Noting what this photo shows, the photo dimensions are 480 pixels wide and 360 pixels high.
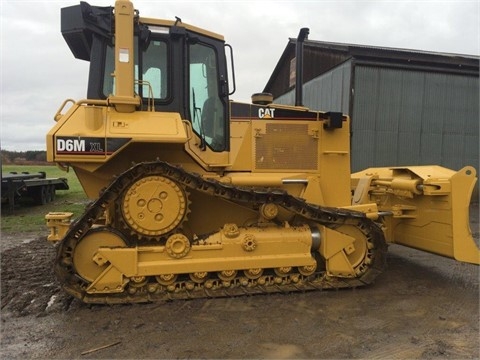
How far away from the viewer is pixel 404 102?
562 inches

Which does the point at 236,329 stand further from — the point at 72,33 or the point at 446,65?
the point at 446,65

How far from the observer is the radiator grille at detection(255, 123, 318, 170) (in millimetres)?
5371

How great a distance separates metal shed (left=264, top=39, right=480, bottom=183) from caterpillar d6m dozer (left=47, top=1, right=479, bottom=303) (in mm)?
8580

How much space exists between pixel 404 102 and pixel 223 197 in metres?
11.6

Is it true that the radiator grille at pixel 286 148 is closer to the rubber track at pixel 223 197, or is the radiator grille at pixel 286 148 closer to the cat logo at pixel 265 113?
the cat logo at pixel 265 113

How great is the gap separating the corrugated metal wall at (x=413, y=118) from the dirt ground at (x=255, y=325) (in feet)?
30.1

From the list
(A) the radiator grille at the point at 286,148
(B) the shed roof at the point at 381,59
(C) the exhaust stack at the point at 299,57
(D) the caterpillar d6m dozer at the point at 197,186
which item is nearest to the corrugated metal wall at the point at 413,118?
(B) the shed roof at the point at 381,59

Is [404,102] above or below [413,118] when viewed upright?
above

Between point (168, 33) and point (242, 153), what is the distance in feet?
5.58

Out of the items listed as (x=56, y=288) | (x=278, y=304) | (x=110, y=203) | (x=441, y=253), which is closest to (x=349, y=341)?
(x=278, y=304)

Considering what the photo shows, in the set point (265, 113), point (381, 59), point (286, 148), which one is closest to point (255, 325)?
point (286, 148)

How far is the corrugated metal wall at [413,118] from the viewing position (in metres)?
13.9

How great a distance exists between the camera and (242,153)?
533 centimetres

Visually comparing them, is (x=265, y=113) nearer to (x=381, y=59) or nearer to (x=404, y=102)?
(x=381, y=59)
